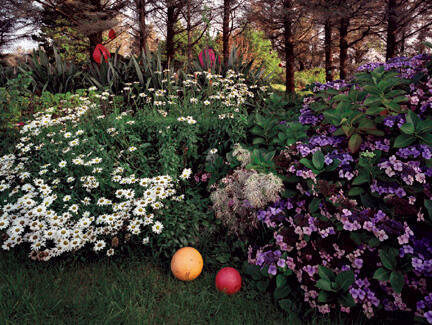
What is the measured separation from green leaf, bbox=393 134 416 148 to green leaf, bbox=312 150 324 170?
0.47 metres

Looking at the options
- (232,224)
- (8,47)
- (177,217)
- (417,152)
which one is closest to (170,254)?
(177,217)

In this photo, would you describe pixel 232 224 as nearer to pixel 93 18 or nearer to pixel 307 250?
pixel 307 250

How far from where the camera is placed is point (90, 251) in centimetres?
280

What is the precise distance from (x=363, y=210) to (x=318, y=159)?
456 mm

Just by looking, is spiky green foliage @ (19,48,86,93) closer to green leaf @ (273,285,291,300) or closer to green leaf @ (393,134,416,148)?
green leaf @ (273,285,291,300)

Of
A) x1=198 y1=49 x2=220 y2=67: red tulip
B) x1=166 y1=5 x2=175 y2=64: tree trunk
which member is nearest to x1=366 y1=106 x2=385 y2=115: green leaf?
x1=198 y1=49 x2=220 y2=67: red tulip

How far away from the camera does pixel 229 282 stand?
2.27 metres

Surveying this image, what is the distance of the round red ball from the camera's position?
89.4 inches

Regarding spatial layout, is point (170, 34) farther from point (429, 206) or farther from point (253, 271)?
point (429, 206)

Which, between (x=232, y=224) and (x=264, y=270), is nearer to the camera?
(x=264, y=270)

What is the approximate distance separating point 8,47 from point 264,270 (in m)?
25.8

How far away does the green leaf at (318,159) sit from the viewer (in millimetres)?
2164

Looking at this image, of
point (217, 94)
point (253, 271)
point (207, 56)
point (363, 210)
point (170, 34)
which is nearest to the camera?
point (363, 210)

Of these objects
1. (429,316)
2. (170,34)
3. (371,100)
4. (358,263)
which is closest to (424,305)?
(429,316)
